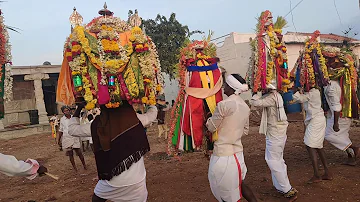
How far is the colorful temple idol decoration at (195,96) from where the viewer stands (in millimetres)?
4152

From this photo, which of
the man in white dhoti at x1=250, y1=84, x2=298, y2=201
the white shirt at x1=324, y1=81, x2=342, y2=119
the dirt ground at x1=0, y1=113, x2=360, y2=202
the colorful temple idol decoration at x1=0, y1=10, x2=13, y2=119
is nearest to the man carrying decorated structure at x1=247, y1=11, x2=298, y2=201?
the man in white dhoti at x1=250, y1=84, x2=298, y2=201

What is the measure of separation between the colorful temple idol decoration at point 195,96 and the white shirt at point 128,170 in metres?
0.72

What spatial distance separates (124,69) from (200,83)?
1.25 metres

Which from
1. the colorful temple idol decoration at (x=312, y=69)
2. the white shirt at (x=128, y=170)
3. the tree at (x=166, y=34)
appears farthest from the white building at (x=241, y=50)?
the white shirt at (x=128, y=170)

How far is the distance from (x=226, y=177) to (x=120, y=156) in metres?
1.32

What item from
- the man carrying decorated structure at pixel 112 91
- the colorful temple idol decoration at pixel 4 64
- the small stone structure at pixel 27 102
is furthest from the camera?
the small stone structure at pixel 27 102

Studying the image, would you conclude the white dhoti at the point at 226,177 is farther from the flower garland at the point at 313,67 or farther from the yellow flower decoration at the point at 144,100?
the flower garland at the point at 313,67

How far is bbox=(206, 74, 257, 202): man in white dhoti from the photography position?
3.63 meters

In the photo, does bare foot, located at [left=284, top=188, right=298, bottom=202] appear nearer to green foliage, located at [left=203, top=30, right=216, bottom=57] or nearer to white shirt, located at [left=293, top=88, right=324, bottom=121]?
white shirt, located at [left=293, top=88, right=324, bottom=121]

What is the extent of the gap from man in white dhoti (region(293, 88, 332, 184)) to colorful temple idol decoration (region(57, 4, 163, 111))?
130 inches

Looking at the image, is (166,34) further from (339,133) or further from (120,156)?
(120,156)

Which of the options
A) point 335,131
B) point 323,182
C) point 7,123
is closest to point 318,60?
point 335,131

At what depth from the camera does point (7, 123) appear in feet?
70.6

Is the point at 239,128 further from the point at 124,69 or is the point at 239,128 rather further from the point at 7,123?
the point at 7,123
